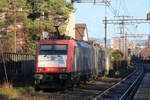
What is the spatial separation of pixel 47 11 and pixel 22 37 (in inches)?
132

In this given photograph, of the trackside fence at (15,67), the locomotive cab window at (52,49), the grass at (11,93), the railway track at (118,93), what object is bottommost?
the railway track at (118,93)

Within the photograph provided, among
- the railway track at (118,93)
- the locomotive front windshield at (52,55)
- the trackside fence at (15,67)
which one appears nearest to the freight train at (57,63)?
the locomotive front windshield at (52,55)

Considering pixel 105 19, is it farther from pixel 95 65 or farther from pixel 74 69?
pixel 74 69

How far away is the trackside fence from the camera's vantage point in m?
21.4

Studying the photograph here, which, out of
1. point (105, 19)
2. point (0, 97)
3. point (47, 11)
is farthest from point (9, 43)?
point (105, 19)

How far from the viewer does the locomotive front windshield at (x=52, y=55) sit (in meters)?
18.2

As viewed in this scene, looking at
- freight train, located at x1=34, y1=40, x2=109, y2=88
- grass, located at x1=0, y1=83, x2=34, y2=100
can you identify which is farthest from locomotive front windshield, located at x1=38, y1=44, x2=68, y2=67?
grass, located at x1=0, y1=83, x2=34, y2=100

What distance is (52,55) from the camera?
18547 mm

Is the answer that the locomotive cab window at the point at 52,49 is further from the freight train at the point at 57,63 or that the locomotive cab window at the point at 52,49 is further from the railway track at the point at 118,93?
the railway track at the point at 118,93

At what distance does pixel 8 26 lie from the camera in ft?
90.8

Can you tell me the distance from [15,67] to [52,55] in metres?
5.80

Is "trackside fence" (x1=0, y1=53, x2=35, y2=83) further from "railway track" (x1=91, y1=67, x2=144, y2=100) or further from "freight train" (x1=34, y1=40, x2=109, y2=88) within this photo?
"railway track" (x1=91, y1=67, x2=144, y2=100)

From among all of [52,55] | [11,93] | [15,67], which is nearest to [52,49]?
[52,55]

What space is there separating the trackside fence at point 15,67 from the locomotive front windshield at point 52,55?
312 cm
